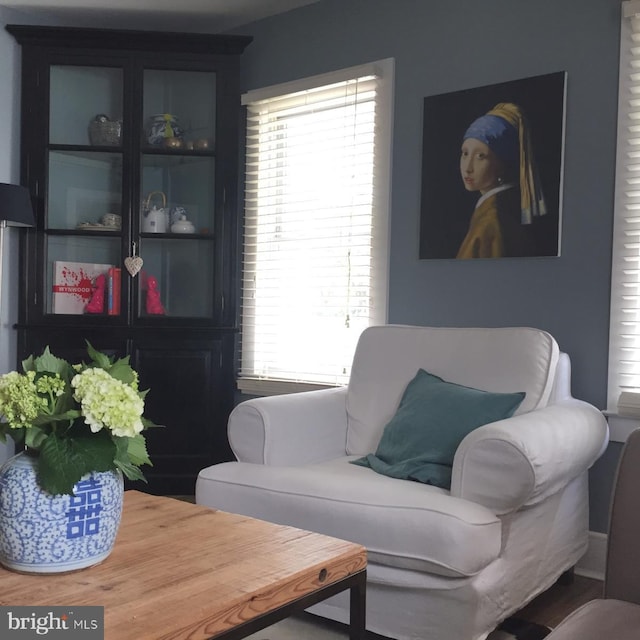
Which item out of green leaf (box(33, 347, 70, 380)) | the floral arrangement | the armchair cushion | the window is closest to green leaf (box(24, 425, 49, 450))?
the floral arrangement

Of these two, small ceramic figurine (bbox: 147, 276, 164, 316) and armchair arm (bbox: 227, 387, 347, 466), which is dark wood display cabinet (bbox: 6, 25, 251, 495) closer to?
small ceramic figurine (bbox: 147, 276, 164, 316)

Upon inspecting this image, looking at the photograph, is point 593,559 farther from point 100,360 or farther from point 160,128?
point 160,128

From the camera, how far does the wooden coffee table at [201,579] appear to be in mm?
1189

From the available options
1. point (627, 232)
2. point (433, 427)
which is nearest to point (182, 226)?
point (433, 427)

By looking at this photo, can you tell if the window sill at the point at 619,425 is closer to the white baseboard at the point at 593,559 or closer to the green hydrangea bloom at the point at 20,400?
the white baseboard at the point at 593,559

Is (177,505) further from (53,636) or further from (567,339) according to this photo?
(567,339)

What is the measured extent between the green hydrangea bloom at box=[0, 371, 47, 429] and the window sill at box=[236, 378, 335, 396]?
226 cm

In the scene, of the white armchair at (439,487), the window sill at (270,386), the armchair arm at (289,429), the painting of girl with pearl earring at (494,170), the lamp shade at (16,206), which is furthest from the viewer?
the window sill at (270,386)

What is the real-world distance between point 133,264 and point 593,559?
2464 mm

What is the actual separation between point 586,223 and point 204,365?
6.42ft

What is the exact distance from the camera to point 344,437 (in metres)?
2.80

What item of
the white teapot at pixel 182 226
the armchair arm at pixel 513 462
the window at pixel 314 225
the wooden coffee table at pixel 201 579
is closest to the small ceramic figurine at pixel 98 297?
the white teapot at pixel 182 226

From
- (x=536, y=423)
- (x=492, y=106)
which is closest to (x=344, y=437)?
(x=536, y=423)

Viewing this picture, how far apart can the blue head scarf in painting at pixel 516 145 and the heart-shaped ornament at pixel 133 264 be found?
1.76 meters
